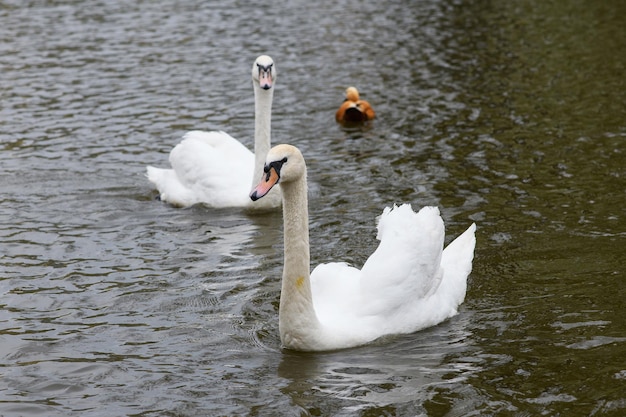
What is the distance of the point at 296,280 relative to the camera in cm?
799

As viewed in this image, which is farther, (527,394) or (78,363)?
(78,363)

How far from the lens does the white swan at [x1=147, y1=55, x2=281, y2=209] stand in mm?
12578

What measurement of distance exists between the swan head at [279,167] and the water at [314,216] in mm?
1376

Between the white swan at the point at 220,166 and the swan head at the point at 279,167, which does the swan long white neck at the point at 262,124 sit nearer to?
the white swan at the point at 220,166

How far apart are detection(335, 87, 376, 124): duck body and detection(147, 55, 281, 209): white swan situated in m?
3.30

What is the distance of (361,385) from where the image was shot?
7.57 m

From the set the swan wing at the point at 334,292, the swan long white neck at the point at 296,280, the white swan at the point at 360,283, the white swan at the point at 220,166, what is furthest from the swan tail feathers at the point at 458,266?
the white swan at the point at 220,166

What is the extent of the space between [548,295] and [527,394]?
2.00m

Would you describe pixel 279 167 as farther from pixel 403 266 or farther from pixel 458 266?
pixel 458 266

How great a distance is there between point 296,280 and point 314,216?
3961mm

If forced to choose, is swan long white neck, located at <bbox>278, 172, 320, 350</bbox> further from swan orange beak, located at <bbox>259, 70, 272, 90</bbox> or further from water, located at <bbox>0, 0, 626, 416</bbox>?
swan orange beak, located at <bbox>259, 70, 272, 90</bbox>

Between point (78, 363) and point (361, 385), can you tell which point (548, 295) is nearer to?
point (361, 385)

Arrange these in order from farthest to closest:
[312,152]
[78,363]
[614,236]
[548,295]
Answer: [312,152], [614,236], [548,295], [78,363]

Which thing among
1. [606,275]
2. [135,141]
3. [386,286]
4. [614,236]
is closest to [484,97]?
[135,141]
